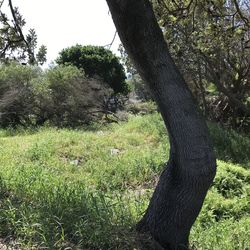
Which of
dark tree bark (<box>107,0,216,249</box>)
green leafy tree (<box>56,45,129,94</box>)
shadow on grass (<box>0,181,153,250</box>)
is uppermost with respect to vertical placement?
green leafy tree (<box>56,45,129,94</box>)

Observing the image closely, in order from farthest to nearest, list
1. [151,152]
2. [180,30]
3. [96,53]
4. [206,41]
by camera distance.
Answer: [96,53] < [180,30] < [151,152] < [206,41]

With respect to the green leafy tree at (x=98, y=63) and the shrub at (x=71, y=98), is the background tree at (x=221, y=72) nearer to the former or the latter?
the shrub at (x=71, y=98)

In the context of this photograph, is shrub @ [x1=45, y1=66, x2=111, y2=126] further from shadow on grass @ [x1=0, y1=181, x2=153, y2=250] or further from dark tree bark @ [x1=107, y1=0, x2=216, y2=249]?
dark tree bark @ [x1=107, y1=0, x2=216, y2=249]

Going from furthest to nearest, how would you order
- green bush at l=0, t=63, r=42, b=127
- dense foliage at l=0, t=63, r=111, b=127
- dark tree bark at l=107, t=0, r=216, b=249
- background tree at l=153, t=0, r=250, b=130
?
dense foliage at l=0, t=63, r=111, b=127 < green bush at l=0, t=63, r=42, b=127 < background tree at l=153, t=0, r=250, b=130 < dark tree bark at l=107, t=0, r=216, b=249

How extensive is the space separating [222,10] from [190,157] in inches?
153

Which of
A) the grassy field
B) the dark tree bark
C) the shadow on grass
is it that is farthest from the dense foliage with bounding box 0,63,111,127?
the dark tree bark

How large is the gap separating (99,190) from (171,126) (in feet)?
9.71

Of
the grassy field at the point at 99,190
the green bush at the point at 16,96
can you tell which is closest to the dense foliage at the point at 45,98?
the green bush at the point at 16,96

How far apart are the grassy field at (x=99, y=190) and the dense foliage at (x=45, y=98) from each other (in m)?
2.16

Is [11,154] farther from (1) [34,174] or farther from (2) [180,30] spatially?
(2) [180,30]

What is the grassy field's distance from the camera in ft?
14.0

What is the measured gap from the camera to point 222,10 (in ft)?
24.8

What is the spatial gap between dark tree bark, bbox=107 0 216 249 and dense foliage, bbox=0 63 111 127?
12096 millimetres

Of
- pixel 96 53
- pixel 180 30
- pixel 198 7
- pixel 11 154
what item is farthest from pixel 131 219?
pixel 96 53
